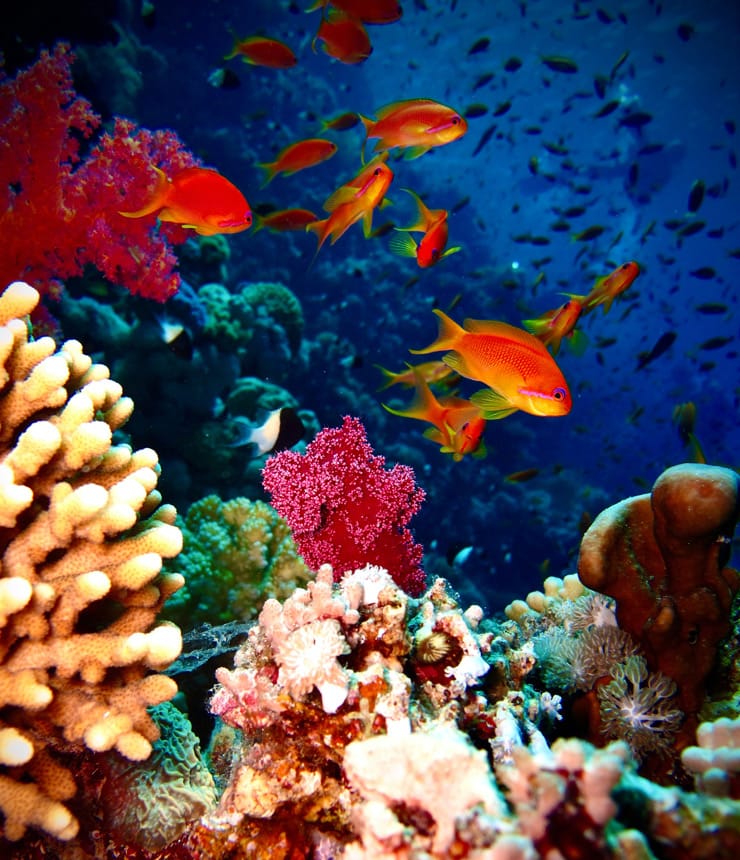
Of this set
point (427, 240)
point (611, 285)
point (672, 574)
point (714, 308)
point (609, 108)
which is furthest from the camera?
point (609, 108)

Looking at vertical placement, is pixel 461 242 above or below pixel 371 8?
below

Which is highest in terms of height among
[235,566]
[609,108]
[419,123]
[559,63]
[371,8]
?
[559,63]

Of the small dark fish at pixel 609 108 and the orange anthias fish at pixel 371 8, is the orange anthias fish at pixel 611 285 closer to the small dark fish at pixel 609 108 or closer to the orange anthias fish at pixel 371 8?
the orange anthias fish at pixel 371 8

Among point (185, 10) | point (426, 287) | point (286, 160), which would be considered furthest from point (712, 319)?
point (286, 160)

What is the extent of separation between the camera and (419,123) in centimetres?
418

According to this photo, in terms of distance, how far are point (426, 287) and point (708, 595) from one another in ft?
63.8

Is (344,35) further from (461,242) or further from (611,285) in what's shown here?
(461,242)

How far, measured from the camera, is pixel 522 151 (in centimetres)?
6800

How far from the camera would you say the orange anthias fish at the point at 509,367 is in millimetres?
2572

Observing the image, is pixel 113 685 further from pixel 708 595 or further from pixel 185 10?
pixel 185 10

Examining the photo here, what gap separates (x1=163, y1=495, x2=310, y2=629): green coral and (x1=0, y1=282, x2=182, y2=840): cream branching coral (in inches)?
69.7

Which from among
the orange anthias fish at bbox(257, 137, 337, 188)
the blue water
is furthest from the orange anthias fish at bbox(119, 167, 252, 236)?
the blue water

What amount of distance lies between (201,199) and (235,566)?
273 centimetres

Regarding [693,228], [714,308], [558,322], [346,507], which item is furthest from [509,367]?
[714,308]
